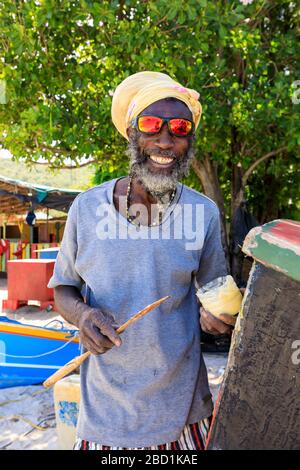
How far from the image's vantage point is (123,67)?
5.42 meters

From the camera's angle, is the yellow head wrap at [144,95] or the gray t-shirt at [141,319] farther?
the yellow head wrap at [144,95]

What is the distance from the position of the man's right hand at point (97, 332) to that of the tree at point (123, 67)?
11.7 feet

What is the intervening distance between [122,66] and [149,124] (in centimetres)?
409

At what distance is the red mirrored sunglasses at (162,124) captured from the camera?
1613 millimetres

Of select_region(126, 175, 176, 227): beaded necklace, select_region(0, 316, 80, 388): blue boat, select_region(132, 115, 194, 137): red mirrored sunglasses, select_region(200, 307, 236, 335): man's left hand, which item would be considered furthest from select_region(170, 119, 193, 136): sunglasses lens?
select_region(0, 316, 80, 388): blue boat

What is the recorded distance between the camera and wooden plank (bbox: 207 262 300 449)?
1.03 meters

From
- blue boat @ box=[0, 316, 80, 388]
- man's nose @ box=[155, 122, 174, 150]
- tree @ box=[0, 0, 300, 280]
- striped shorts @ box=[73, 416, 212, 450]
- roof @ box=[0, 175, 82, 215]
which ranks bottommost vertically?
blue boat @ box=[0, 316, 80, 388]

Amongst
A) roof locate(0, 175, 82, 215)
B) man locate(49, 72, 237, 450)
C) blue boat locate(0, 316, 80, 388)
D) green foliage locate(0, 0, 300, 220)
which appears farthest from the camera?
roof locate(0, 175, 82, 215)

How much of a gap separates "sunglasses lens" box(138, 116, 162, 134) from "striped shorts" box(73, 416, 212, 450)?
100cm

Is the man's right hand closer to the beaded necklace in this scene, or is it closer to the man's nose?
the beaded necklace

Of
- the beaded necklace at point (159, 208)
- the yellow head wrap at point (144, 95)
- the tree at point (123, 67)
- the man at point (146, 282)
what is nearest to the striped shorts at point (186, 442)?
the man at point (146, 282)

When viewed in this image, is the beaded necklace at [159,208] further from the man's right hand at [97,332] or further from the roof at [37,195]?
the roof at [37,195]

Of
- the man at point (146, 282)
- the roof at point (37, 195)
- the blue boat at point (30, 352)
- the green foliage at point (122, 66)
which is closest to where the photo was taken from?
the man at point (146, 282)

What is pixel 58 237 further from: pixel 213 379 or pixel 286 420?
pixel 286 420
